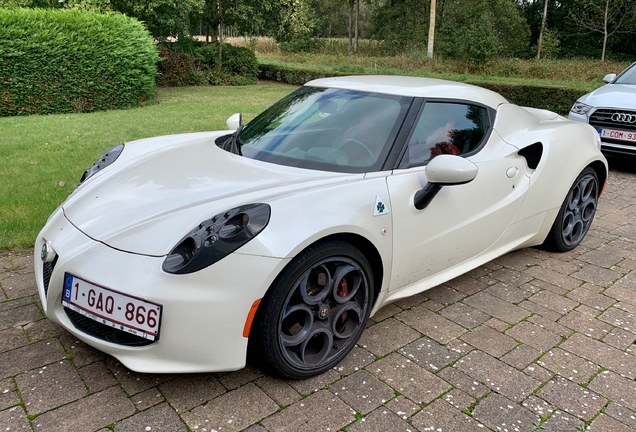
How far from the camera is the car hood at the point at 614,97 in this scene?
6688 mm

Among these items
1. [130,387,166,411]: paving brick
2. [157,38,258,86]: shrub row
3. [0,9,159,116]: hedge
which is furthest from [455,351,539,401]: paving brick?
[157,38,258,86]: shrub row

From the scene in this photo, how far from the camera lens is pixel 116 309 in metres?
2.04

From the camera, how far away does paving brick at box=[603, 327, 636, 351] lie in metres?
2.84

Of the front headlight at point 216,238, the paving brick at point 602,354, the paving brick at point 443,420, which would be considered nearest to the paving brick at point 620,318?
the paving brick at point 602,354

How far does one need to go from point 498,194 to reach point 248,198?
1657 millimetres

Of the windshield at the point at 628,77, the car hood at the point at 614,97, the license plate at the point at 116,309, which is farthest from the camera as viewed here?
the windshield at the point at 628,77

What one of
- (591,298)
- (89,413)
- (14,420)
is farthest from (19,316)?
(591,298)

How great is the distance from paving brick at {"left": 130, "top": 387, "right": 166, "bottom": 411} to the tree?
35.9 metres

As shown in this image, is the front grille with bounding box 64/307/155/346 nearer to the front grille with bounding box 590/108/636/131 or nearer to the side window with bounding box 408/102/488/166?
the side window with bounding box 408/102/488/166

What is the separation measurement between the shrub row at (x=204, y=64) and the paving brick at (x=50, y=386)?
1702cm

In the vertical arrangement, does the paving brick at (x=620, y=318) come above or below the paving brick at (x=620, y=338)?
above

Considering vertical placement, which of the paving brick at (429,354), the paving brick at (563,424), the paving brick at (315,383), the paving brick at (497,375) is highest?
the paving brick at (315,383)

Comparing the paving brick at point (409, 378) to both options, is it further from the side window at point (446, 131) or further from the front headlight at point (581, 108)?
the front headlight at point (581, 108)

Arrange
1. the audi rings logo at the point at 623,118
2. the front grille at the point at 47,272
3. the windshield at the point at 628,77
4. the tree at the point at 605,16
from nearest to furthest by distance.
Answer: the front grille at the point at 47,272 → the audi rings logo at the point at 623,118 → the windshield at the point at 628,77 → the tree at the point at 605,16
